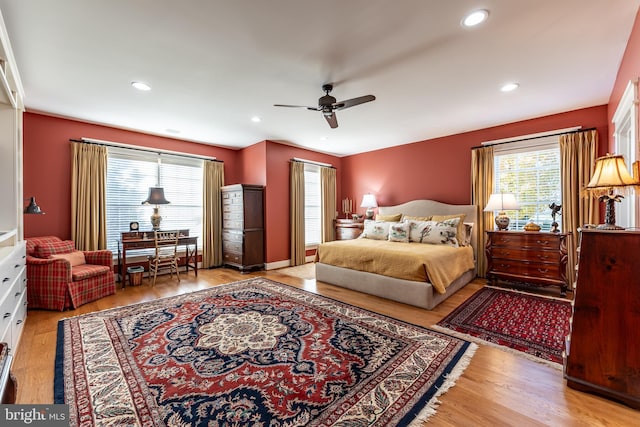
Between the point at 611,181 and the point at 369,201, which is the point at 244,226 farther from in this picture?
the point at 611,181

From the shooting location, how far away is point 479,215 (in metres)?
4.59

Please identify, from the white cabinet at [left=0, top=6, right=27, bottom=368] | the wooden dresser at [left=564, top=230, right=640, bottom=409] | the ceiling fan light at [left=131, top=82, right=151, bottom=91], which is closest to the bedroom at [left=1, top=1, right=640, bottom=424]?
the wooden dresser at [left=564, top=230, right=640, bottom=409]

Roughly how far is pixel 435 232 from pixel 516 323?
5.48 feet

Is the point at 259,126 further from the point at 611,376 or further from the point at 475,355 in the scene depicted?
the point at 611,376

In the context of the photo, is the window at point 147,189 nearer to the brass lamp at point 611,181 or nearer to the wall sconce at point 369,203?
the wall sconce at point 369,203

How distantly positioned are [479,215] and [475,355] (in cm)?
303

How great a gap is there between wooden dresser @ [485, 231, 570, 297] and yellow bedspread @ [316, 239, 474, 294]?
1.15ft

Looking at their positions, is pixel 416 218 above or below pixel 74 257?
above

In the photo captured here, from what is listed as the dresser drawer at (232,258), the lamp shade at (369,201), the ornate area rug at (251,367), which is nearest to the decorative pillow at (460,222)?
the lamp shade at (369,201)

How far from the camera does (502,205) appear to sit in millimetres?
3996

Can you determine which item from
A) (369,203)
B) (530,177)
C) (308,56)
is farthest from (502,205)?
(308,56)

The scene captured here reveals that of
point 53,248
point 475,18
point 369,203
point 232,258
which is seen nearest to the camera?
point 475,18

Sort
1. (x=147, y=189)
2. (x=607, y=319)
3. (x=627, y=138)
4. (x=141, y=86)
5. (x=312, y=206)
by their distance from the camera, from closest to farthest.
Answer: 1. (x=607, y=319)
2. (x=627, y=138)
3. (x=141, y=86)
4. (x=147, y=189)
5. (x=312, y=206)

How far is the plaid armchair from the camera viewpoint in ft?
10.2
